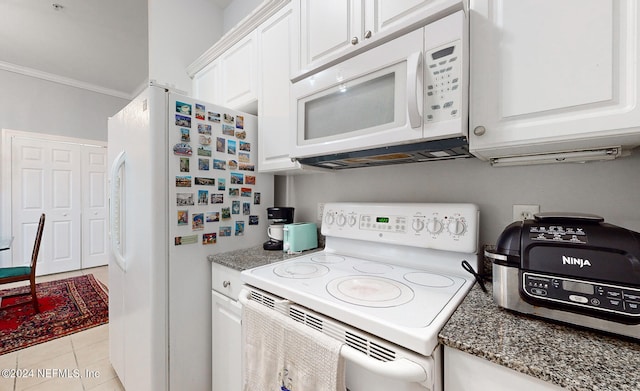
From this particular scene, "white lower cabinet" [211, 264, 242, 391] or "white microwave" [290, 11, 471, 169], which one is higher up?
"white microwave" [290, 11, 471, 169]

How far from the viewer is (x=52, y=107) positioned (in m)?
3.95

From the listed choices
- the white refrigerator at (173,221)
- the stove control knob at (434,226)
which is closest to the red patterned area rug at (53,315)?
the white refrigerator at (173,221)

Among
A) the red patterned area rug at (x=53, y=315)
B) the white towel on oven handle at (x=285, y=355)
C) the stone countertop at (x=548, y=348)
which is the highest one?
the stone countertop at (x=548, y=348)

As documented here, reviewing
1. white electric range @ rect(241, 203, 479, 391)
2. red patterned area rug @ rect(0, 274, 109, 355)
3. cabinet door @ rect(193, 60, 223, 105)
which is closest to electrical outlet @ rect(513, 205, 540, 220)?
white electric range @ rect(241, 203, 479, 391)

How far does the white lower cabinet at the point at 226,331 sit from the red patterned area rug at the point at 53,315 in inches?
75.3

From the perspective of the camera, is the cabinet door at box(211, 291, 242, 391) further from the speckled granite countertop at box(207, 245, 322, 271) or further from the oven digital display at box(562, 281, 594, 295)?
the oven digital display at box(562, 281, 594, 295)

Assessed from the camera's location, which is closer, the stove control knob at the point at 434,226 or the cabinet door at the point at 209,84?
the stove control knob at the point at 434,226

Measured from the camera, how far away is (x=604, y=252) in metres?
0.63

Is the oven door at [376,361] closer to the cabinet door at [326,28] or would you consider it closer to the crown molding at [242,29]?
the cabinet door at [326,28]

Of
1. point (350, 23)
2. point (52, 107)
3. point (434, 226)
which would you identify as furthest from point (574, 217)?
point (52, 107)

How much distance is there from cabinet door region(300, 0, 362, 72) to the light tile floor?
236cm

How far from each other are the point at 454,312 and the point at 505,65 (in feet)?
2.55

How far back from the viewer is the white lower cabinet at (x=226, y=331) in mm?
1279

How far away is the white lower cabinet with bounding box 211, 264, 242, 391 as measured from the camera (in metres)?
1.28
